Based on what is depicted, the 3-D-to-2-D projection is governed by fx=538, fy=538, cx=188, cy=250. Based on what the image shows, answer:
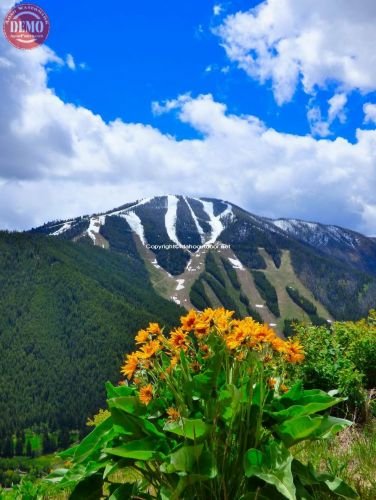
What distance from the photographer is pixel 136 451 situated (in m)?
4.57

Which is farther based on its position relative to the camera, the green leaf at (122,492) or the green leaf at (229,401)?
the green leaf at (122,492)

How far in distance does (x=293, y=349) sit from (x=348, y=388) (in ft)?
17.1

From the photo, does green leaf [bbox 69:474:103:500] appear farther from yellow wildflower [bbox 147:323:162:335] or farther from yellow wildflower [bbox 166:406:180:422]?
yellow wildflower [bbox 147:323:162:335]

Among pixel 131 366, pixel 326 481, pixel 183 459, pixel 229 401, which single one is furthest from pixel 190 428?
pixel 326 481

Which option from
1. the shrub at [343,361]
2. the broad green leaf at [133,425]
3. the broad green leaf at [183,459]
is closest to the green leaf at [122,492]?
the broad green leaf at [133,425]

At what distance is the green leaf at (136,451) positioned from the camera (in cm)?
455

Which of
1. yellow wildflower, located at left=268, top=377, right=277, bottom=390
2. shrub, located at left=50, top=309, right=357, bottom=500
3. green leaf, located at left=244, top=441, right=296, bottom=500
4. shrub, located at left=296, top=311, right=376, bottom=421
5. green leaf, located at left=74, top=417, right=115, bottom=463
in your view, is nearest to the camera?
green leaf, located at left=244, top=441, right=296, bottom=500

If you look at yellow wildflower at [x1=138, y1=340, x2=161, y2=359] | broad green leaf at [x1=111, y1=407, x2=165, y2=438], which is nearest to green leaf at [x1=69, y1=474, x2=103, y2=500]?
broad green leaf at [x1=111, y1=407, x2=165, y2=438]

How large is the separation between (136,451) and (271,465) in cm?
113

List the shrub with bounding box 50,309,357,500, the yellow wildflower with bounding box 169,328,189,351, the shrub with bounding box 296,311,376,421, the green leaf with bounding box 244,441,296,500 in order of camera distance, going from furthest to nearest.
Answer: the shrub with bounding box 296,311,376,421
the yellow wildflower with bounding box 169,328,189,351
the shrub with bounding box 50,309,357,500
the green leaf with bounding box 244,441,296,500

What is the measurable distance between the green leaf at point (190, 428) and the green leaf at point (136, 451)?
0.35 metres

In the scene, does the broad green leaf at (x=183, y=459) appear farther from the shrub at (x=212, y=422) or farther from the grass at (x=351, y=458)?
the grass at (x=351, y=458)

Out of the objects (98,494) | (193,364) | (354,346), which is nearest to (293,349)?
(193,364)

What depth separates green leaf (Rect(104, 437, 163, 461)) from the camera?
4.55m
